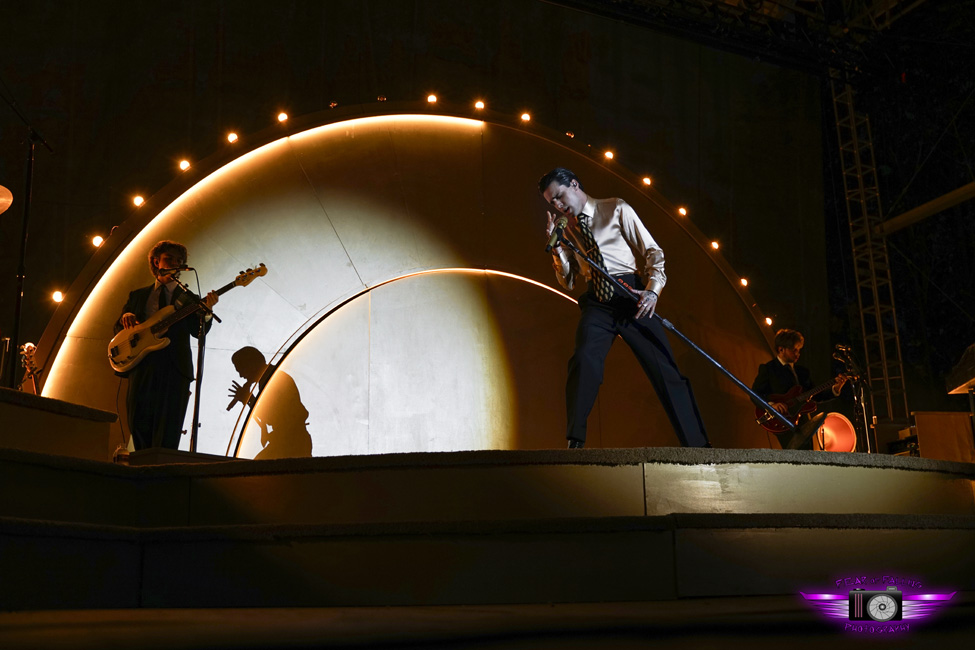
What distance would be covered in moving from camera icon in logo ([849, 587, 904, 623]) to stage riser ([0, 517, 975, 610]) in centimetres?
81

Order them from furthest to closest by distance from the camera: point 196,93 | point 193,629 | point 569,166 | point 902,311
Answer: point 902,311 → point 569,166 → point 196,93 → point 193,629

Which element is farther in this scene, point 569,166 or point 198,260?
point 569,166

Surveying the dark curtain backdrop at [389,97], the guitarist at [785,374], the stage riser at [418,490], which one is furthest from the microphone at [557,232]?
the guitarist at [785,374]

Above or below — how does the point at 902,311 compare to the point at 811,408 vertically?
above

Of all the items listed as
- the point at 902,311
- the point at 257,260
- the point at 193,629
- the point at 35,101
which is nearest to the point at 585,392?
the point at 193,629

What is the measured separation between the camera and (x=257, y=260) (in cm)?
592

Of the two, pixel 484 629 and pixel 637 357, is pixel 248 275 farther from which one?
pixel 484 629

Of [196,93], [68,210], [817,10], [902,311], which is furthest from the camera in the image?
[902,311]

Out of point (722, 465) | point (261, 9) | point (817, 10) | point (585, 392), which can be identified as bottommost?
point (722, 465)

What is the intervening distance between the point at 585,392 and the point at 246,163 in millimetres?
3363

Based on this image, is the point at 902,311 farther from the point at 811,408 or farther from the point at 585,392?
the point at 585,392

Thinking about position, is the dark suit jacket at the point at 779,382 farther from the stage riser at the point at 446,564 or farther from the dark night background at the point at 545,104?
the stage riser at the point at 446,564

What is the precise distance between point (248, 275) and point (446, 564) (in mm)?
3293

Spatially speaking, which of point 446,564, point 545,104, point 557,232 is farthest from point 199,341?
point 545,104
